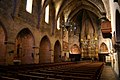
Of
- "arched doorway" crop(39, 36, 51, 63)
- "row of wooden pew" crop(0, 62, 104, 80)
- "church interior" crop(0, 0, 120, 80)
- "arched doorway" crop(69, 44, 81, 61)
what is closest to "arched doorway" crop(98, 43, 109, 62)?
"church interior" crop(0, 0, 120, 80)

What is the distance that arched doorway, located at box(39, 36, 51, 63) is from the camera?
21781mm

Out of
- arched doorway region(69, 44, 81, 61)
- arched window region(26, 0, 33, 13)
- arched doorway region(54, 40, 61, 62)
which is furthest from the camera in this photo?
arched doorway region(69, 44, 81, 61)

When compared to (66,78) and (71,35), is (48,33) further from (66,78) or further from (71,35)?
(66,78)

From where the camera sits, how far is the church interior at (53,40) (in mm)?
A: 6896

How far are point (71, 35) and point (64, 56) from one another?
8670mm

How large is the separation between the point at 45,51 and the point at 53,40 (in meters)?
2.50

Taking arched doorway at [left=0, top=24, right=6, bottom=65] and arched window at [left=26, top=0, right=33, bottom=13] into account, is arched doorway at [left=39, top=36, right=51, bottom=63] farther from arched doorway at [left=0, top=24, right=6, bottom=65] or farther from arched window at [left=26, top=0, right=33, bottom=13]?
arched doorway at [left=0, top=24, right=6, bottom=65]

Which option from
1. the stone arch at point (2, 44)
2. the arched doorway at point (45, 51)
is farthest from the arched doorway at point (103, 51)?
the stone arch at point (2, 44)

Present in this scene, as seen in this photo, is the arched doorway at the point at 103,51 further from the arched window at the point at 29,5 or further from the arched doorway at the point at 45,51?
the arched window at the point at 29,5

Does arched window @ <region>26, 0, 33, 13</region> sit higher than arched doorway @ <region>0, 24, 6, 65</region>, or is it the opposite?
arched window @ <region>26, 0, 33, 13</region>

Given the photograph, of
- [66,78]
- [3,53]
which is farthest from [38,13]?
[66,78]

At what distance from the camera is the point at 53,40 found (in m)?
23.5

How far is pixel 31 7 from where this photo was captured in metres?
17.2

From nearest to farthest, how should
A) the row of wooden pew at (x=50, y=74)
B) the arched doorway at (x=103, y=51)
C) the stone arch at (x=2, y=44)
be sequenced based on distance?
the row of wooden pew at (x=50, y=74)
the stone arch at (x=2, y=44)
the arched doorway at (x=103, y=51)
